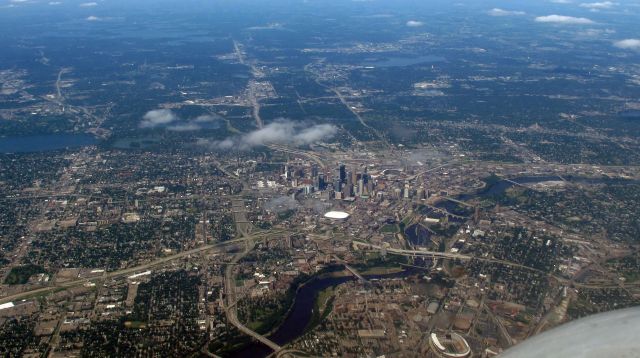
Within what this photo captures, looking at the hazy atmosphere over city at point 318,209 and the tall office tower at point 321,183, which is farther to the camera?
the tall office tower at point 321,183

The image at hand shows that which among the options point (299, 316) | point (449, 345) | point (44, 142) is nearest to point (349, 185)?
point (299, 316)

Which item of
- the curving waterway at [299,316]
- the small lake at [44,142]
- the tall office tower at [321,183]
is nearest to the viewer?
the curving waterway at [299,316]

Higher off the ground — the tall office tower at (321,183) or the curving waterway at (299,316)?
the curving waterway at (299,316)

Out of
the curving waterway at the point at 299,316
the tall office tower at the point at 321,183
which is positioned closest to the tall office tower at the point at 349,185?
the tall office tower at the point at 321,183

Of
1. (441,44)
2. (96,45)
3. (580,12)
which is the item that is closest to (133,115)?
(96,45)

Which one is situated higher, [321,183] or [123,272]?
[123,272]

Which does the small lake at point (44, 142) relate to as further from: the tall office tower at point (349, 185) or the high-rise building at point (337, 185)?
the tall office tower at point (349, 185)

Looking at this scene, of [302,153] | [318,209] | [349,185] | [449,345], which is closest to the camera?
[449,345]

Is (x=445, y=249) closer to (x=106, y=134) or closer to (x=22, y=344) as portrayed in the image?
(x=22, y=344)

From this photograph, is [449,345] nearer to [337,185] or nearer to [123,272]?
[123,272]
